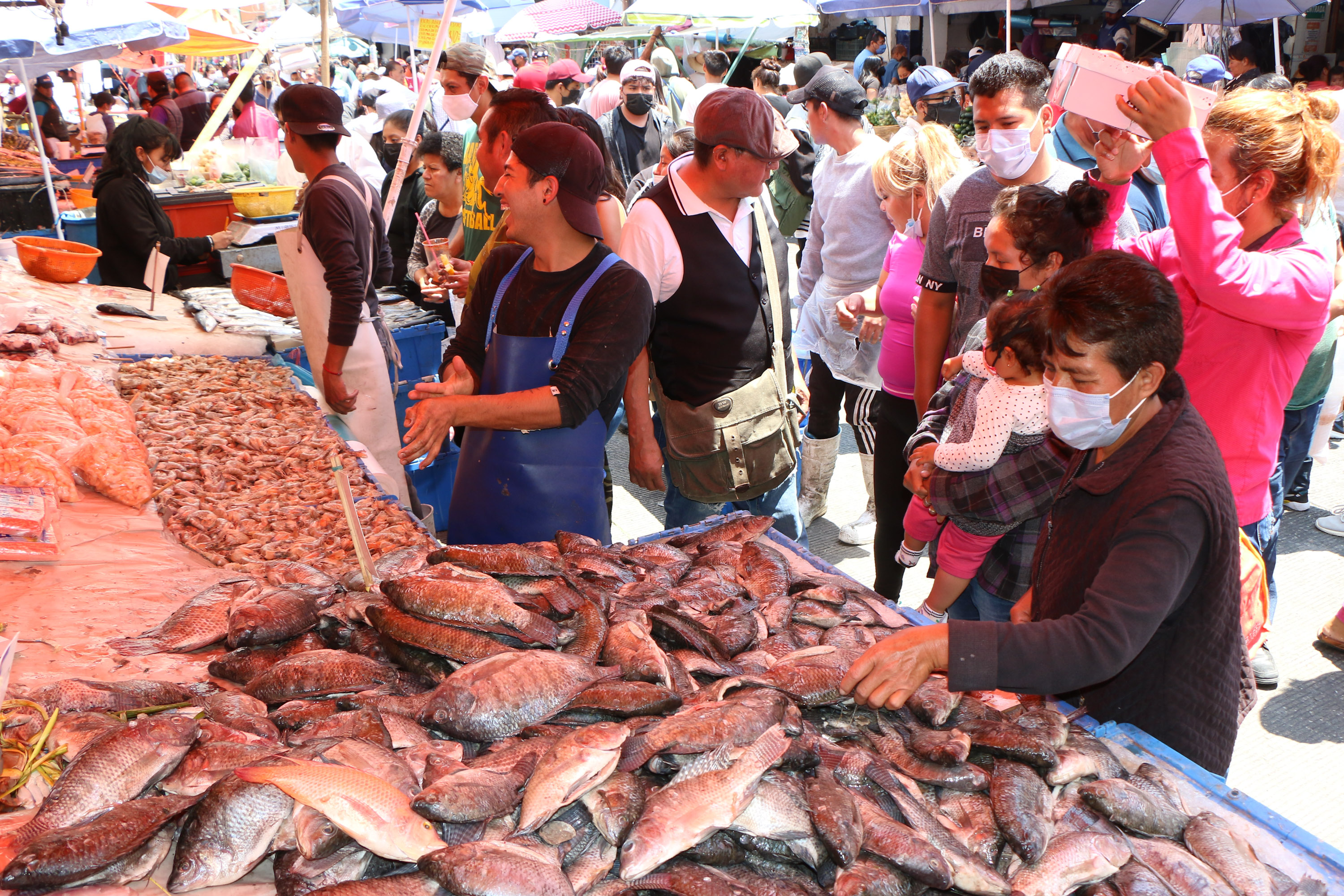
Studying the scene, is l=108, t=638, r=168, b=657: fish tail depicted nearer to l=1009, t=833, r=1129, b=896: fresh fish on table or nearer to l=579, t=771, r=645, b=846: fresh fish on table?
l=579, t=771, r=645, b=846: fresh fish on table

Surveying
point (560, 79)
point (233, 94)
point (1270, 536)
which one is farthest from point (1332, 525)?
point (233, 94)

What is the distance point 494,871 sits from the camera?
1.43 metres

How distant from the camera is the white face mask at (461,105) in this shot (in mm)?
6309

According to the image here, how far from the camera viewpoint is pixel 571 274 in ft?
10.2

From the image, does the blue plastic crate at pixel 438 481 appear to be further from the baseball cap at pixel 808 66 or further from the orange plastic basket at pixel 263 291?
the baseball cap at pixel 808 66

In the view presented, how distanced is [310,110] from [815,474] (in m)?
3.34

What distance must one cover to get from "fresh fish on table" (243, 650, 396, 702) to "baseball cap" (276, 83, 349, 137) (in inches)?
123

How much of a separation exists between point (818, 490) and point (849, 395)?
2.35 ft

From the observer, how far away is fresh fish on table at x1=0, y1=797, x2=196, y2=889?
4.64 ft

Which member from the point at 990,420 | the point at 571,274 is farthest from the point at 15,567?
the point at 990,420

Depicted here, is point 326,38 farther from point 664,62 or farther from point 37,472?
point 664,62

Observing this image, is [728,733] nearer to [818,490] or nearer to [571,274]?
[571,274]

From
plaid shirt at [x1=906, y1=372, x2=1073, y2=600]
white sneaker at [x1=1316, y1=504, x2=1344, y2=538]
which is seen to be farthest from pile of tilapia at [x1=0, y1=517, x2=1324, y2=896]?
white sneaker at [x1=1316, y1=504, x2=1344, y2=538]

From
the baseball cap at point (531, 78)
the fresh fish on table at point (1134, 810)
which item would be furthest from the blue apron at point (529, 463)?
the baseball cap at point (531, 78)
